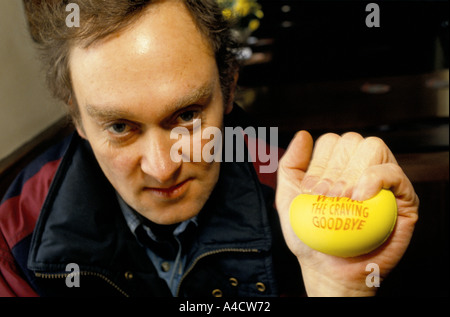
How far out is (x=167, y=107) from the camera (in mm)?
458

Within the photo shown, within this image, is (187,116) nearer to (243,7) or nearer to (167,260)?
(167,260)

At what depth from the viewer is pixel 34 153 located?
770 millimetres

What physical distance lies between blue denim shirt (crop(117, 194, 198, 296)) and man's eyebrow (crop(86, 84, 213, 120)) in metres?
0.23

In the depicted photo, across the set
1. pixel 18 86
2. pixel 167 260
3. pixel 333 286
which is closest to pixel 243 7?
pixel 18 86

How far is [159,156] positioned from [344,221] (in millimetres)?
253

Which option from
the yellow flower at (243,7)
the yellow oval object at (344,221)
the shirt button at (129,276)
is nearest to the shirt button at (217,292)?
the shirt button at (129,276)

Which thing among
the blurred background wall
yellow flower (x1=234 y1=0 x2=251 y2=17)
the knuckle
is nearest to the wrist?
the knuckle

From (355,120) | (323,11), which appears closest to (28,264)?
(355,120)

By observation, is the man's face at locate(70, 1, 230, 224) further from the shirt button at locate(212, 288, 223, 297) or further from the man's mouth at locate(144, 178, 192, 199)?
the shirt button at locate(212, 288, 223, 297)

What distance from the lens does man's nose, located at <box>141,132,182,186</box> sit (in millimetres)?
480

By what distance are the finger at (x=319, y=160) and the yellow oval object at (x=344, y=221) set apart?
0.09 ft

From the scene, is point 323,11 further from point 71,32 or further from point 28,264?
Result: point 28,264

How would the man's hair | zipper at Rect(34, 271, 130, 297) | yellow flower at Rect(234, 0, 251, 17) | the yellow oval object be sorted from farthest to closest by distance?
yellow flower at Rect(234, 0, 251, 17) → zipper at Rect(34, 271, 130, 297) → the man's hair → the yellow oval object

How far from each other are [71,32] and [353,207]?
1.46ft
